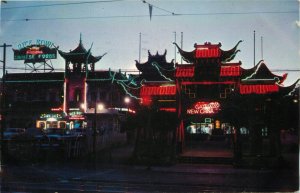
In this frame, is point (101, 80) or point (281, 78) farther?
point (101, 80)

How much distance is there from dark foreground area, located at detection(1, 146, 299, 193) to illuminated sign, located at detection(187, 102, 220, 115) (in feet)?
16.0

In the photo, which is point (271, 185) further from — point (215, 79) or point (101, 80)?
point (101, 80)

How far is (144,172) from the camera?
73.3 ft

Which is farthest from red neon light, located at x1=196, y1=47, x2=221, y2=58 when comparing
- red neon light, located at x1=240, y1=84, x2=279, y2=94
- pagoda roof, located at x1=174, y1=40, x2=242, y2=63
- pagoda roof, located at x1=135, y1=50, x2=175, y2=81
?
red neon light, located at x1=240, y1=84, x2=279, y2=94

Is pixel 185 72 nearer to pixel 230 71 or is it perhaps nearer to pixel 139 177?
pixel 230 71

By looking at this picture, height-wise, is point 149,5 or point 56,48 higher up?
point 56,48

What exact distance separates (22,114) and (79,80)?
998 centimetres

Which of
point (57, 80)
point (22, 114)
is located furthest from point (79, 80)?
point (22, 114)

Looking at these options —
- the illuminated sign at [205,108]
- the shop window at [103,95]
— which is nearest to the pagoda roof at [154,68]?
the illuminated sign at [205,108]

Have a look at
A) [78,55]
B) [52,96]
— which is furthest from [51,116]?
[78,55]

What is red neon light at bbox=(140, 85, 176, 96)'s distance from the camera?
3102 cm

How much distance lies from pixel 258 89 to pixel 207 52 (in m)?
4.61

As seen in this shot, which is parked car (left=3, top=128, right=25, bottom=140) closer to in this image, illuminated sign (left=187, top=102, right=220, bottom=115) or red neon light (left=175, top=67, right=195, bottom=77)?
red neon light (left=175, top=67, right=195, bottom=77)

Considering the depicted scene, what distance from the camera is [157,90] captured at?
31.3 m
